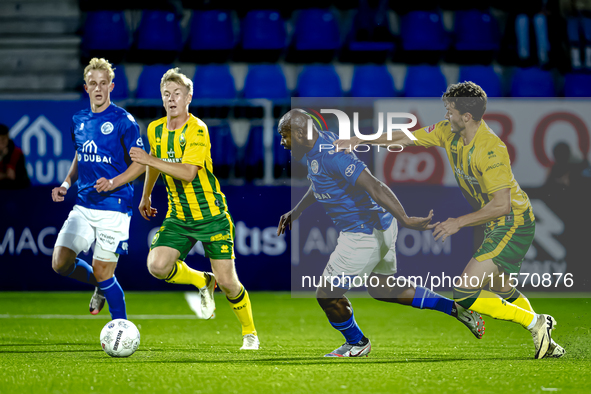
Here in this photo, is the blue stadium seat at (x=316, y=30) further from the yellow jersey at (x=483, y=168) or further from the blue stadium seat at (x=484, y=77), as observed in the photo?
the yellow jersey at (x=483, y=168)

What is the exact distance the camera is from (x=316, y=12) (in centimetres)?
1060

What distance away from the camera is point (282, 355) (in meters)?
4.64

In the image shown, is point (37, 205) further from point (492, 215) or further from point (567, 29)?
point (567, 29)

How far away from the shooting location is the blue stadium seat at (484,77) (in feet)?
32.2

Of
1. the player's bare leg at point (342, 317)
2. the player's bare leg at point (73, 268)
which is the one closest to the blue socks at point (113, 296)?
the player's bare leg at point (73, 268)

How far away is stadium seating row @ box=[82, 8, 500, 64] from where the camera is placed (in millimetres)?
10086

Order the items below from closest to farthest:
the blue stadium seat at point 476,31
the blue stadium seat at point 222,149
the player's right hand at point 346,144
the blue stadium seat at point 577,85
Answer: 1. the player's right hand at point 346,144
2. the blue stadium seat at point 222,149
3. the blue stadium seat at point 577,85
4. the blue stadium seat at point 476,31

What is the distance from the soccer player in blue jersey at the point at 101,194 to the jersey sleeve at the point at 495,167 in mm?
2350

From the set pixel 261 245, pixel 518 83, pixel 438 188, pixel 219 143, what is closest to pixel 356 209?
pixel 438 188

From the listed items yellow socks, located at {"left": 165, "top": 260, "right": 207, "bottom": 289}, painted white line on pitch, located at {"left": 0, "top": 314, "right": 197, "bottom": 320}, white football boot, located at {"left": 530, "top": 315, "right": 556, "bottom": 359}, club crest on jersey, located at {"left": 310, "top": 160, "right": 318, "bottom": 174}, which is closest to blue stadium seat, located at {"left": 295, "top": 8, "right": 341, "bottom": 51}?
painted white line on pitch, located at {"left": 0, "top": 314, "right": 197, "bottom": 320}

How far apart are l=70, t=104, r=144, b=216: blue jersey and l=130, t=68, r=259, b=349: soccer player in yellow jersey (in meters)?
0.30

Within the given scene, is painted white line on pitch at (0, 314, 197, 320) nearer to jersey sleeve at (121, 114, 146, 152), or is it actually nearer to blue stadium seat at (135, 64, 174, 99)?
jersey sleeve at (121, 114, 146, 152)

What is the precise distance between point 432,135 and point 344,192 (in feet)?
2.53

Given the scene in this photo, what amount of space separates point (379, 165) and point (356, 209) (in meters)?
2.06
